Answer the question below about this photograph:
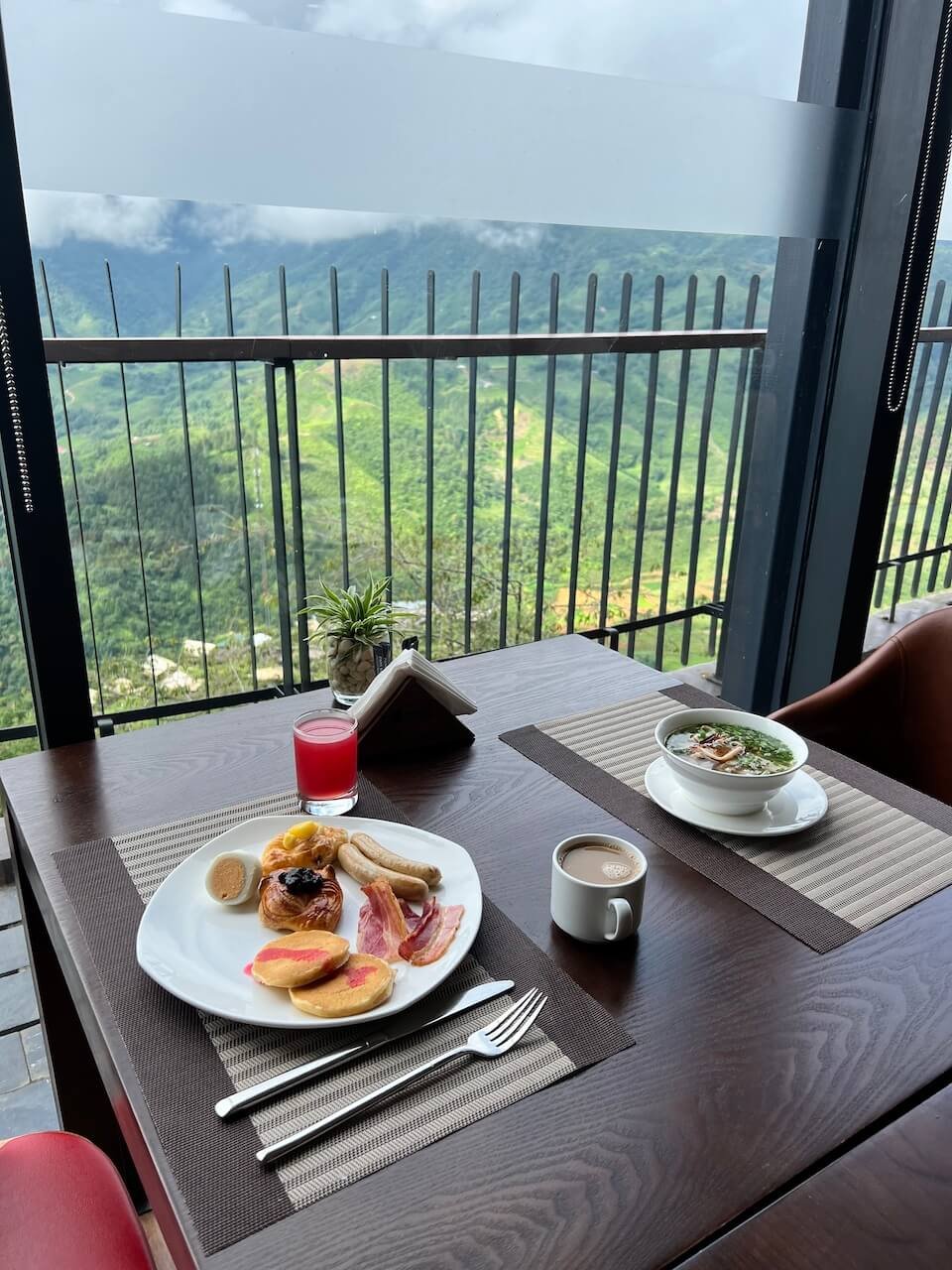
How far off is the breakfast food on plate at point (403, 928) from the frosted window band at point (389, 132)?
46.6 inches

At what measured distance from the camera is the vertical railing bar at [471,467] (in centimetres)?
217

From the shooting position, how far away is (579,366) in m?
2.47

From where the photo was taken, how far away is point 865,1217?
0.65 m

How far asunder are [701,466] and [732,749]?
178 centimetres

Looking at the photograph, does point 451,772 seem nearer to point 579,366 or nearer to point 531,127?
point 531,127

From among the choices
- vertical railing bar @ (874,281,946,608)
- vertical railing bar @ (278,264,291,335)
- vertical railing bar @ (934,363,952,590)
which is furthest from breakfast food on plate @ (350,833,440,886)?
vertical railing bar @ (934,363,952,590)

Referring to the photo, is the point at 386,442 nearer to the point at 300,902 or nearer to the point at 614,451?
the point at 614,451

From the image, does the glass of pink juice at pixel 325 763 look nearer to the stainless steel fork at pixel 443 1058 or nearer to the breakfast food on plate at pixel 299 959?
the breakfast food on plate at pixel 299 959

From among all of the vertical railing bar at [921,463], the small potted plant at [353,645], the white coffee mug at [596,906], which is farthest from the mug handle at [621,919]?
the vertical railing bar at [921,463]

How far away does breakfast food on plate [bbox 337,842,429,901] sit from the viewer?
938 millimetres

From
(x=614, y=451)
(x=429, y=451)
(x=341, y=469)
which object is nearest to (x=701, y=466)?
(x=614, y=451)

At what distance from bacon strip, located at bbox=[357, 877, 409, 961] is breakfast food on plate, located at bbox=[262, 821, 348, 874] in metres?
0.08

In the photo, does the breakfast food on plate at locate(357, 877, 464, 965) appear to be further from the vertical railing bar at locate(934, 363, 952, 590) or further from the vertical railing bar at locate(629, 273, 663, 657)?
the vertical railing bar at locate(934, 363, 952, 590)

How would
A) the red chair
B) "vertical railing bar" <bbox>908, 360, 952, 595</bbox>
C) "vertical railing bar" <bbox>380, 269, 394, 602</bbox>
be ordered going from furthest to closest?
1. "vertical railing bar" <bbox>908, 360, 952, 595</bbox>
2. "vertical railing bar" <bbox>380, 269, 394, 602</bbox>
3. the red chair
